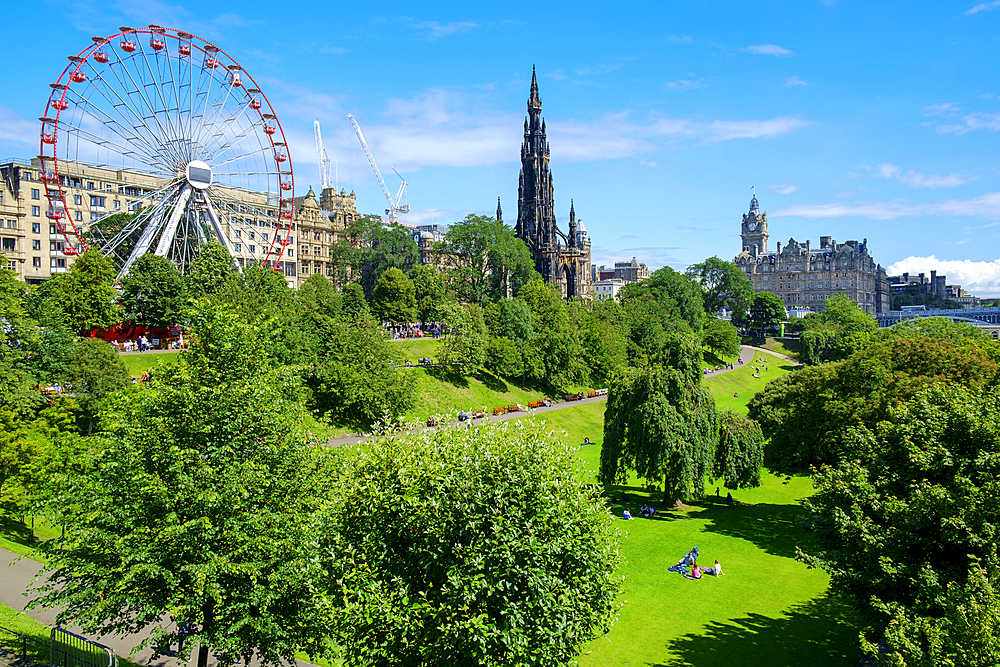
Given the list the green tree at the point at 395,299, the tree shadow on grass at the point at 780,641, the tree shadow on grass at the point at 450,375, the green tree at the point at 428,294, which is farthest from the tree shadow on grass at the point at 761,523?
the green tree at the point at 428,294

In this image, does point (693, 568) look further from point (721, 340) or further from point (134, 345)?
point (721, 340)

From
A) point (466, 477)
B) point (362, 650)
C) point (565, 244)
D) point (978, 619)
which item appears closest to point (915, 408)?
point (978, 619)

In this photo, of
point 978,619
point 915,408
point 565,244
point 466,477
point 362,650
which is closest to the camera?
point 978,619

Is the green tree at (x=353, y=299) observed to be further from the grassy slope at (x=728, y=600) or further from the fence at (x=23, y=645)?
the fence at (x=23, y=645)

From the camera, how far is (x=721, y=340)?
113m

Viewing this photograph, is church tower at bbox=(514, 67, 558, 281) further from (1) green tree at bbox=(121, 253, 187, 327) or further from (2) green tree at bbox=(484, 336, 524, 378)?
(1) green tree at bbox=(121, 253, 187, 327)

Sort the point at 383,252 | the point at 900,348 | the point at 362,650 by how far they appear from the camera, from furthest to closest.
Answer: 1. the point at 383,252
2. the point at 900,348
3. the point at 362,650

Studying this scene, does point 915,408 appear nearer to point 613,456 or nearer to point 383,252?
point 613,456

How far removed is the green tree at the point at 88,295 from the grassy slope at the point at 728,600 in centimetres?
4420

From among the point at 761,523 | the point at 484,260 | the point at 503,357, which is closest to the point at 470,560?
the point at 761,523

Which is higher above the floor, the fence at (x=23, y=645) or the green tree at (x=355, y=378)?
the green tree at (x=355, y=378)

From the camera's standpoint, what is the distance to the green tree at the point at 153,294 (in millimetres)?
61344

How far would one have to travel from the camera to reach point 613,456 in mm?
40562

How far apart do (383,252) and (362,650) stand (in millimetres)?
97922
